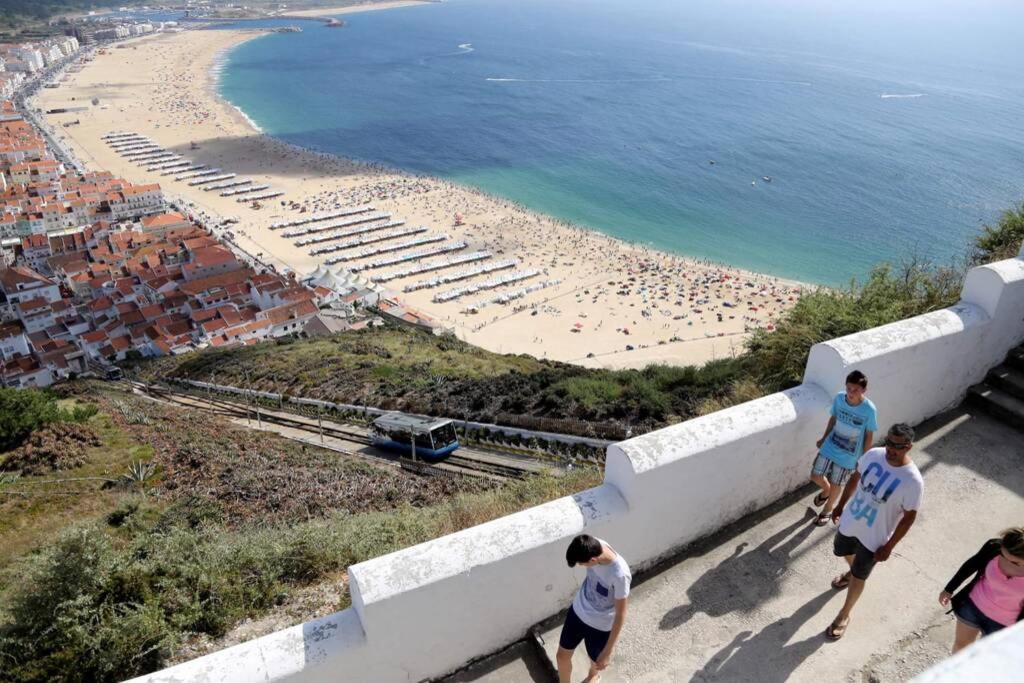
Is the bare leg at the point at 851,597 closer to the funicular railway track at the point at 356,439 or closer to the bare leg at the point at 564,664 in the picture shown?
the bare leg at the point at 564,664

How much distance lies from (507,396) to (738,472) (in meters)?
11.2

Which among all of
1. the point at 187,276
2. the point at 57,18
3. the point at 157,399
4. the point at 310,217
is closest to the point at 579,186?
the point at 310,217

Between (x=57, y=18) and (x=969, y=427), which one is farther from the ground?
(x=57, y=18)

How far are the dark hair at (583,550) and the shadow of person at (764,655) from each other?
1181 millimetres

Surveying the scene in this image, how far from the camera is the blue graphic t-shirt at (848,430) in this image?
415cm

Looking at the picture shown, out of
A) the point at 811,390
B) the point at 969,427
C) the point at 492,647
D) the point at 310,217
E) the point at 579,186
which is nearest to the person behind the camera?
the point at 492,647

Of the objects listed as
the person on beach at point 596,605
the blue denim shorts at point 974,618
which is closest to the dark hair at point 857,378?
the blue denim shorts at point 974,618

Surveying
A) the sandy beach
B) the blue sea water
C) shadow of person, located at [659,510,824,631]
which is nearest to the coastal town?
the sandy beach

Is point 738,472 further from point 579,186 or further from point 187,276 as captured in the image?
point 579,186

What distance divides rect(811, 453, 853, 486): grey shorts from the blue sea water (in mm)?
31143

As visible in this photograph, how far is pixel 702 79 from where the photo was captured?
100 meters

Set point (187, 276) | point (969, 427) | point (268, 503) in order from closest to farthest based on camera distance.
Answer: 1. point (969, 427)
2. point (268, 503)
3. point (187, 276)

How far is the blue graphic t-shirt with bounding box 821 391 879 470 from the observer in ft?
13.6

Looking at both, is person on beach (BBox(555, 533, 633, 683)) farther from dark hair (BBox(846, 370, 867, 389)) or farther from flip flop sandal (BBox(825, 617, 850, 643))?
dark hair (BBox(846, 370, 867, 389))
